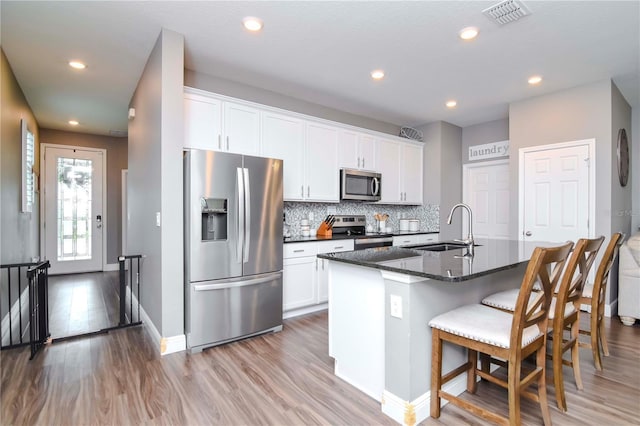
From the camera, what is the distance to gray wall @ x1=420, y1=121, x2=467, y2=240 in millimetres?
5430

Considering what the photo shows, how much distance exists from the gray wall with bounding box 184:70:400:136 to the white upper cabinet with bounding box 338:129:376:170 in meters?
0.39

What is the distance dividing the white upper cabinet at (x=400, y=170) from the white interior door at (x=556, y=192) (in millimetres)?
1565

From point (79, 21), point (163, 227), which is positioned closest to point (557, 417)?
point (163, 227)

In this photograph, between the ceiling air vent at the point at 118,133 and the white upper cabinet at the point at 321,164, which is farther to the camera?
the ceiling air vent at the point at 118,133

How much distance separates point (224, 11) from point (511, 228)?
169 inches

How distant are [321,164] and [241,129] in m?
1.17

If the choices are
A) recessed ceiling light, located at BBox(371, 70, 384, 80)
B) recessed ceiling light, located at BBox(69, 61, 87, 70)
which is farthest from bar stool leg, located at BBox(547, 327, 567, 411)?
recessed ceiling light, located at BBox(69, 61, 87, 70)

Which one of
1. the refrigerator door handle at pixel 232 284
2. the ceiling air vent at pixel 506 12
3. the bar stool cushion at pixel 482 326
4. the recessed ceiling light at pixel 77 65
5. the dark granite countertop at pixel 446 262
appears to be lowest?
the refrigerator door handle at pixel 232 284

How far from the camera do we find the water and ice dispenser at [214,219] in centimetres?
285

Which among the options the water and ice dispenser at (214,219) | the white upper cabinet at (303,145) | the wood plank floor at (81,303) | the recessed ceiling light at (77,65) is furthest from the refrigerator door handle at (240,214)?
the recessed ceiling light at (77,65)

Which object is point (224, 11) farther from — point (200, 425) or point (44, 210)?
point (44, 210)

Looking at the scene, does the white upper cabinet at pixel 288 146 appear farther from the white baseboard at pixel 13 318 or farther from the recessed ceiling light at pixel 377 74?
the white baseboard at pixel 13 318

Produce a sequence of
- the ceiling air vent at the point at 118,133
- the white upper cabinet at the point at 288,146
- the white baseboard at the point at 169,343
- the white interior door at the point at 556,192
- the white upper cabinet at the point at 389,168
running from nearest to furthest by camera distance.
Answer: the white baseboard at the point at 169,343
the white upper cabinet at the point at 288,146
the white interior door at the point at 556,192
the white upper cabinet at the point at 389,168
the ceiling air vent at the point at 118,133

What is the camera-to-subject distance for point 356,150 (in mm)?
4656
